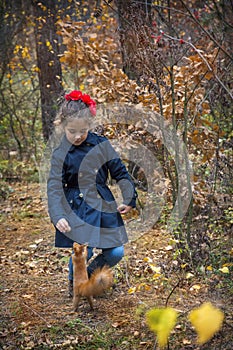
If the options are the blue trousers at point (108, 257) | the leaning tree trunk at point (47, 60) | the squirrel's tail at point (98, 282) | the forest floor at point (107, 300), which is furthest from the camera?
the leaning tree trunk at point (47, 60)

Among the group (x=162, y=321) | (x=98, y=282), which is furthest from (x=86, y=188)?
(x=162, y=321)

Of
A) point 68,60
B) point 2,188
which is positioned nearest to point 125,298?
point 68,60

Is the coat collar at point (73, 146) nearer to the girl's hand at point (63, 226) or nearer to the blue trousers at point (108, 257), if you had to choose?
the girl's hand at point (63, 226)

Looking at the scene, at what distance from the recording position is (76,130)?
3.93 m

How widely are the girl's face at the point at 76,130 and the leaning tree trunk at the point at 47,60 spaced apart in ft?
16.8

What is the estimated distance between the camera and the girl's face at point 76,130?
3.92 metres

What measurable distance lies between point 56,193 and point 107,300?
98 cm

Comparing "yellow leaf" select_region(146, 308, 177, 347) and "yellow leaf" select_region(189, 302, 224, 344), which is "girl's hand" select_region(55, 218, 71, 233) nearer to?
"yellow leaf" select_region(146, 308, 177, 347)

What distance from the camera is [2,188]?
8141 millimetres

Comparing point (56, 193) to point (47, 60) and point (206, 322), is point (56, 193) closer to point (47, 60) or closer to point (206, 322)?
point (206, 322)

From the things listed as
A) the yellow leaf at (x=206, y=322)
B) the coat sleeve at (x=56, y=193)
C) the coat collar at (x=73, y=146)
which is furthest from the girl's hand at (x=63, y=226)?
the yellow leaf at (x=206, y=322)

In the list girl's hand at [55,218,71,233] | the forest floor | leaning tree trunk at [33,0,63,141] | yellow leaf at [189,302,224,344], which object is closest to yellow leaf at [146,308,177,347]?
yellow leaf at [189,302,224,344]

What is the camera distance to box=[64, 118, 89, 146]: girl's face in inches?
154

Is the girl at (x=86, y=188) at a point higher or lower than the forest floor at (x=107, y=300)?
higher
